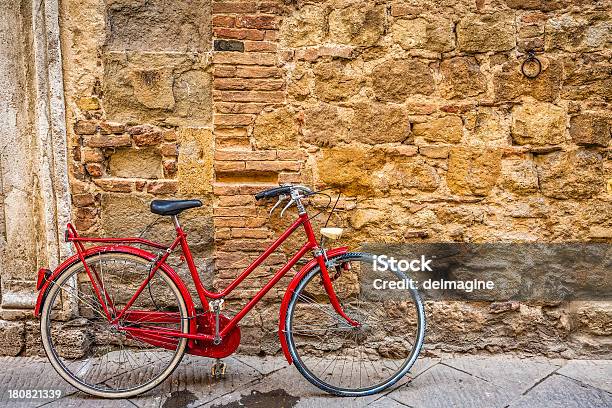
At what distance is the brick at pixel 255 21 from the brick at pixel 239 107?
1.55 ft

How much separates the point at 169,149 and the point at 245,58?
0.75 meters

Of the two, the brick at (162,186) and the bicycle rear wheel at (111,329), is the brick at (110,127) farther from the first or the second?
the bicycle rear wheel at (111,329)

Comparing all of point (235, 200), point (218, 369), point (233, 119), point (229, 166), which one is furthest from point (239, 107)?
point (218, 369)

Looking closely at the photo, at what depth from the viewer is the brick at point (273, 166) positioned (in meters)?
3.26

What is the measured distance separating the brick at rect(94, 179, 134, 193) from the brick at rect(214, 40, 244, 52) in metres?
1.02

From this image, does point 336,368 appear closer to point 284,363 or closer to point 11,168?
point 284,363

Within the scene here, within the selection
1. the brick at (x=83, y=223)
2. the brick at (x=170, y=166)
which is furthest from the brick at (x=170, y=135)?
the brick at (x=83, y=223)

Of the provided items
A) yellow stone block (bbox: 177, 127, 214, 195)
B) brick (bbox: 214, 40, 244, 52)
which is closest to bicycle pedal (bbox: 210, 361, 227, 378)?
yellow stone block (bbox: 177, 127, 214, 195)

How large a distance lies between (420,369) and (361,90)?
181 centimetres

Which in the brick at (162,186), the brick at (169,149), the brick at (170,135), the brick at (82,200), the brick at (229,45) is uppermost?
the brick at (229,45)

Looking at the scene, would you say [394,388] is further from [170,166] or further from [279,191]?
[170,166]

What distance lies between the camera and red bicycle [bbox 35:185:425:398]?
2.96 m

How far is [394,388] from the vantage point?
3.08m

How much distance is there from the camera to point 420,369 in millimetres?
3303
